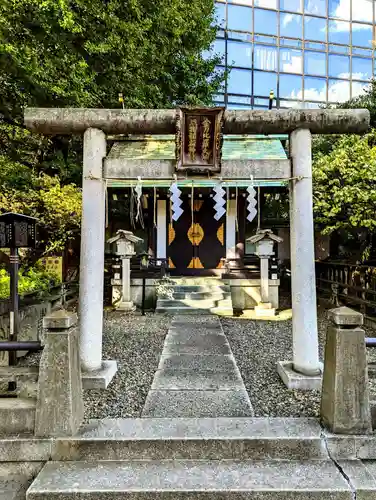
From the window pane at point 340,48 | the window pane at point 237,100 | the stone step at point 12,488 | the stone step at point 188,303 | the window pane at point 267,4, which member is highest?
the window pane at point 267,4

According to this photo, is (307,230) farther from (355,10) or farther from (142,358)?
(355,10)

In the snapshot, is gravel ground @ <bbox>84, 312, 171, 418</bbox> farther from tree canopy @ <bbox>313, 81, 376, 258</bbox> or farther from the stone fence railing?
tree canopy @ <bbox>313, 81, 376, 258</bbox>

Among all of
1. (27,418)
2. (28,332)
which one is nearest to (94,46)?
(28,332)

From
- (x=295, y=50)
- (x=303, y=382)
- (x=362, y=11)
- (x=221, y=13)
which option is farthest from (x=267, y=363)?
(x=362, y=11)

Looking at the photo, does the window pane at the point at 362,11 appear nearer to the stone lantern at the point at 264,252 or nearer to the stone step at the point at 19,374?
the stone lantern at the point at 264,252

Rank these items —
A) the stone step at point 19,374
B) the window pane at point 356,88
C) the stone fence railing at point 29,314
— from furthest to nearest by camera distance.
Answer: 1. the window pane at point 356,88
2. the stone fence railing at point 29,314
3. the stone step at point 19,374

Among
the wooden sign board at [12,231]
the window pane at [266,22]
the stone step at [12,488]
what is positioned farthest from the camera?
the window pane at [266,22]

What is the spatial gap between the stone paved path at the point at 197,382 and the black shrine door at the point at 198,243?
6.35 meters

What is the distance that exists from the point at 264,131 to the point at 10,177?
25.1ft

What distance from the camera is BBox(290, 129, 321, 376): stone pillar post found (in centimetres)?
424

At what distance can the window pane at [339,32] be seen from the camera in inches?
849

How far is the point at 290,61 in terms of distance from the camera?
68.5ft

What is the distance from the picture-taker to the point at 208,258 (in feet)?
43.7

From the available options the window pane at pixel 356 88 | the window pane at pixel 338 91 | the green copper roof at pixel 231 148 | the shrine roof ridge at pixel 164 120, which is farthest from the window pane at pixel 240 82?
the shrine roof ridge at pixel 164 120
